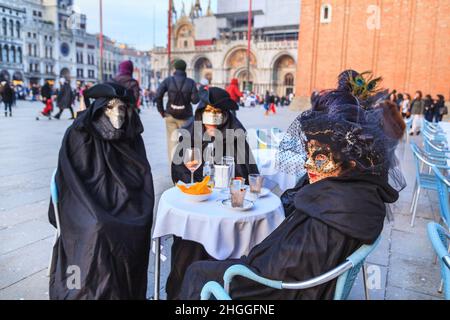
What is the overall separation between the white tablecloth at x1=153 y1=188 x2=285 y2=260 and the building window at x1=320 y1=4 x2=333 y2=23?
89.8 feet

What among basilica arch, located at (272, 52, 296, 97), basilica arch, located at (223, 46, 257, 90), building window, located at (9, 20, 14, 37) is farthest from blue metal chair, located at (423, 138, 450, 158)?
building window, located at (9, 20, 14, 37)

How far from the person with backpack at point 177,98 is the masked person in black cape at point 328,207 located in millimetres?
4840

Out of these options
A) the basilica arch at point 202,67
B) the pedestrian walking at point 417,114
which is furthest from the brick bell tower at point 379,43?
the basilica arch at point 202,67

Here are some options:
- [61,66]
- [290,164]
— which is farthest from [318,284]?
[61,66]

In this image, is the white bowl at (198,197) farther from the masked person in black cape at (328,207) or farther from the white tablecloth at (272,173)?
the white tablecloth at (272,173)

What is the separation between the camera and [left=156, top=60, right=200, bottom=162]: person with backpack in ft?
21.8

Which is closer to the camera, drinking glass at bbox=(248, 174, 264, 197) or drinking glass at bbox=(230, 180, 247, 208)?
drinking glass at bbox=(230, 180, 247, 208)

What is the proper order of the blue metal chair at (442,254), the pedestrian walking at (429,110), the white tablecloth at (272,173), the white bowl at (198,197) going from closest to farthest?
the blue metal chair at (442,254) → the white bowl at (198,197) → the white tablecloth at (272,173) → the pedestrian walking at (429,110)

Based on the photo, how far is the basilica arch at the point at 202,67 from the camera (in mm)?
62237

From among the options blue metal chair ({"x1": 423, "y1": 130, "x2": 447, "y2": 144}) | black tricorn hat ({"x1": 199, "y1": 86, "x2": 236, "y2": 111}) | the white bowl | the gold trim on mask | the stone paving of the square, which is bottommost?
the stone paving of the square

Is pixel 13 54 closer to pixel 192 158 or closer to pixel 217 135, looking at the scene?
pixel 217 135

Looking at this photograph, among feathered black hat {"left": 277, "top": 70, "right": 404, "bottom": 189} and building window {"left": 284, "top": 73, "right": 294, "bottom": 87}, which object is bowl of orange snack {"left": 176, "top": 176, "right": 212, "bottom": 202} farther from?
Answer: building window {"left": 284, "top": 73, "right": 294, "bottom": 87}

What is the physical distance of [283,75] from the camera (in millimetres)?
54750
